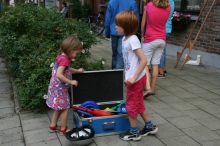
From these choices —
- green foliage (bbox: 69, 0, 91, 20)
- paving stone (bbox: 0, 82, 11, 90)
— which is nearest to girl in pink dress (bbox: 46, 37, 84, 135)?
paving stone (bbox: 0, 82, 11, 90)

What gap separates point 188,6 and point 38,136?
6.53 metres

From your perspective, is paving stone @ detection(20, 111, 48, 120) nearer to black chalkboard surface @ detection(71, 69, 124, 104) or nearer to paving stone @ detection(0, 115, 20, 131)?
paving stone @ detection(0, 115, 20, 131)

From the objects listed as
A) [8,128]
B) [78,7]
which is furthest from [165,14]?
[78,7]

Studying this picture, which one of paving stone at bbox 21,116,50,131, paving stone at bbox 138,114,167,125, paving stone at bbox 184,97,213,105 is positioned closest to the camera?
paving stone at bbox 21,116,50,131

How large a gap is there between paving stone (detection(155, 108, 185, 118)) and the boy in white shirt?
0.95 m

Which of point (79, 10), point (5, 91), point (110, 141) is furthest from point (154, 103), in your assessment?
point (79, 10)

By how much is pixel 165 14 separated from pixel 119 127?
2159mm

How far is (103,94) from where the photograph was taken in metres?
4.32

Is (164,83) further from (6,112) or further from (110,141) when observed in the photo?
(6,112)

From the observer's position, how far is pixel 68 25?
5863 millimetres

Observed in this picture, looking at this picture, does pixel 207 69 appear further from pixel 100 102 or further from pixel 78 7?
pixel 78 7

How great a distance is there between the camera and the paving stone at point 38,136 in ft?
12.4

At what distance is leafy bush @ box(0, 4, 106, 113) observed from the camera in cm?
466

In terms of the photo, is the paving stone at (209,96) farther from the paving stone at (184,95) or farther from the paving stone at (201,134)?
the paving stone at (201,134)
